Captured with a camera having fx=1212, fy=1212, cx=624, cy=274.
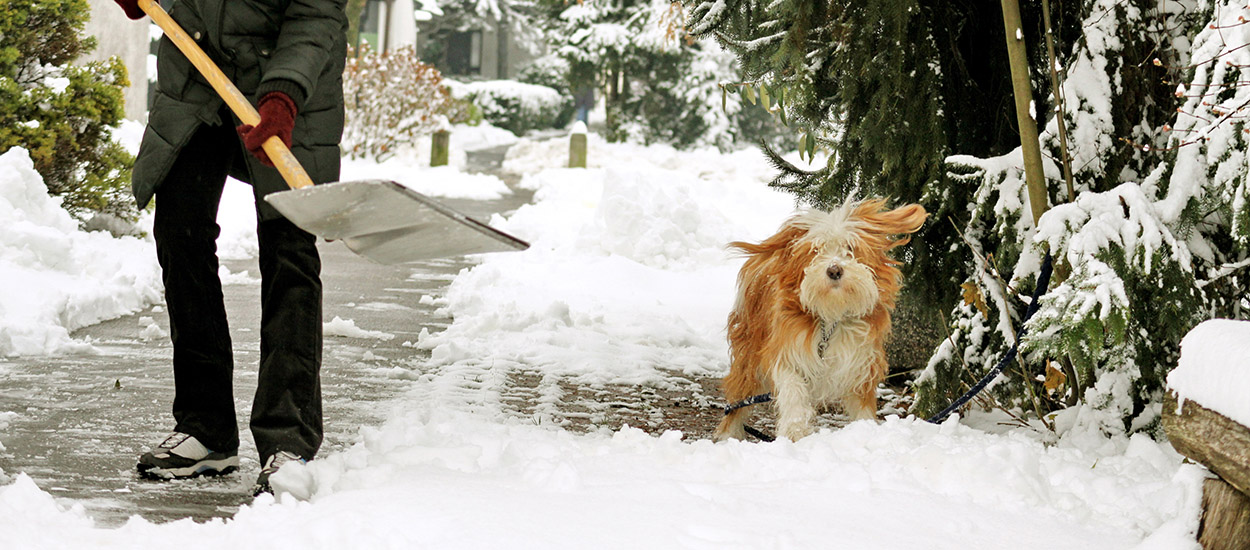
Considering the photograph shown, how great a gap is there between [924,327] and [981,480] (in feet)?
10.5

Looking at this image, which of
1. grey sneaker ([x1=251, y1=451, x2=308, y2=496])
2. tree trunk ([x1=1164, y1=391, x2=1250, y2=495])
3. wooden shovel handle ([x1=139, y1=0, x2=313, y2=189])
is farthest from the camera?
grey sneaker ([x1=251, y1=451, x2=308, y2=496])

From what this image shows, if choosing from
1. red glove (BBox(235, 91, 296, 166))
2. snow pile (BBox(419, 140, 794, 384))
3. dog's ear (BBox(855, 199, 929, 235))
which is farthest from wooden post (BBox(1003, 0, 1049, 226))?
snow pile (BBox(419, 140, 794, 384))

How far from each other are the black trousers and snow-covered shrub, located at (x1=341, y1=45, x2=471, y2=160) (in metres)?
18.4

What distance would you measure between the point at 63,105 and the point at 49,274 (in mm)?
2385

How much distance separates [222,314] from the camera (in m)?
3.98

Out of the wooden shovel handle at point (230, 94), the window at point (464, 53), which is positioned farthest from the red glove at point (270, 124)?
the window at point (464, 53)

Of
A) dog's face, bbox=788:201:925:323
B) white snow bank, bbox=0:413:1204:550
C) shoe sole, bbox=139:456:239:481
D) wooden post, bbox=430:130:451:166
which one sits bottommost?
shoe sole, bbox=139:456:239:481

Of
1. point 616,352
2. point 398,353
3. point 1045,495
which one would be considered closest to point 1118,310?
point 1045,495

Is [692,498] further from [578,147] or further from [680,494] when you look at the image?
[578,147]

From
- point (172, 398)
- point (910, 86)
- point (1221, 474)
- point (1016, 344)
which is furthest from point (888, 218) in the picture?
point (172, 398)

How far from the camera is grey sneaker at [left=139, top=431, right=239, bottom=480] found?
12.7 ft

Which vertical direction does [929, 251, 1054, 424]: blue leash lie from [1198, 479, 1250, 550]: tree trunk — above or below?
above

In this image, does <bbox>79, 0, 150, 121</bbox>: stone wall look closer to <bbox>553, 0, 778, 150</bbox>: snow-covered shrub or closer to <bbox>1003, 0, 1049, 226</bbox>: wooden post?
<bbox>1003, 0, 1049, 226</bbox>: wooden post

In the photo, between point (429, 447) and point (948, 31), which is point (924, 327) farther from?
point (429, 447)
